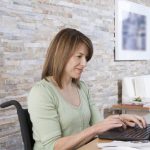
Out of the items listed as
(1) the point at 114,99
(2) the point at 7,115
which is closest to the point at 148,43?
(1) the point at 114,99

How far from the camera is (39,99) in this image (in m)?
1.35

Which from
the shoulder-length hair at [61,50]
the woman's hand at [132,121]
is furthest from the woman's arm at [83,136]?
the shoulder-length hair at [61,50]

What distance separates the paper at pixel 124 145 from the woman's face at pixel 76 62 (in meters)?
0.44

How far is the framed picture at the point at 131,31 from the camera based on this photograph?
397cm

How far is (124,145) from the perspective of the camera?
3.77 feet

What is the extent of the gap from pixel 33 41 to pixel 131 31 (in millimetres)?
1970

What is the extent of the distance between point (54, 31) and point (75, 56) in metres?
1.43

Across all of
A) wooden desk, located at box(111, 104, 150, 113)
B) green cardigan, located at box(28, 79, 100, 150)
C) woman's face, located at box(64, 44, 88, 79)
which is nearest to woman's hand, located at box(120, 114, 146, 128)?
green cardigan, located at box(28, 79, 100, 150)

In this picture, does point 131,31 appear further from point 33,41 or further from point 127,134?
point 127,134

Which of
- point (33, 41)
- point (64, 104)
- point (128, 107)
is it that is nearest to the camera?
point (64, 104)

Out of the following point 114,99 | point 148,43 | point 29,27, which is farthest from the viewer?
point 148,43

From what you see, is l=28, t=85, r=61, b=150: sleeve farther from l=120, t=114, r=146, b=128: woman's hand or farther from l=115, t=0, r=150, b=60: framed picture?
l=115, t=0, r=150, b=60: framed picture

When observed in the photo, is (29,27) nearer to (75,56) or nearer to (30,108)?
(75,56)

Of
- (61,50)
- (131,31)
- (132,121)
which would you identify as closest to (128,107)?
(131,31)
